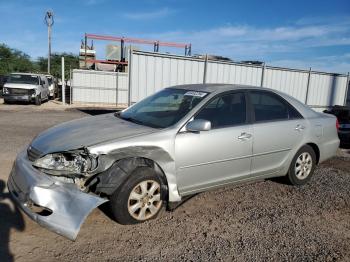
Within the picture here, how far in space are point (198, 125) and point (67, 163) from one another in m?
1.49

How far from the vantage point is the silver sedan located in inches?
138

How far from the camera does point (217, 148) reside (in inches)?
172

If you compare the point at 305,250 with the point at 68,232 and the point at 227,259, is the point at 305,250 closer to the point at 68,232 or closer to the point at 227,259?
the point at 227,259

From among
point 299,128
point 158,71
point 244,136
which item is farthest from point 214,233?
point 158,71

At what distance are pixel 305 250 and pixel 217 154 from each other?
144 centimetres

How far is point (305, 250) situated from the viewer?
11.7 feet

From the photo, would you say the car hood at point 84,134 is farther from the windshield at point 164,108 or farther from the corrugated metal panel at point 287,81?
the corrugated metal panel at point 287,81

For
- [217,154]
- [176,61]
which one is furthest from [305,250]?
[176,61]

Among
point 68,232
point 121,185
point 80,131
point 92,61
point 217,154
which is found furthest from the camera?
point 92,61

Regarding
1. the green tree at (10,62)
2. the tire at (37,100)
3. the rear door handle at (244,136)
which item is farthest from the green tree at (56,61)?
the rear door handle at (244,136)

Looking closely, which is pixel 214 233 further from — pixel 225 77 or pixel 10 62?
pixel 10 62

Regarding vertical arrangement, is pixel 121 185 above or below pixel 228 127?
below

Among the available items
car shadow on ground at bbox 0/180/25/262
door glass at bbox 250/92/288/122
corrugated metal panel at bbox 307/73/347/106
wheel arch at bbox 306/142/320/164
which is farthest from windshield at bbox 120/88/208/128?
corrugated metal panel at bbox 307/73/347/106

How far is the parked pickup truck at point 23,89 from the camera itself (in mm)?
21156
